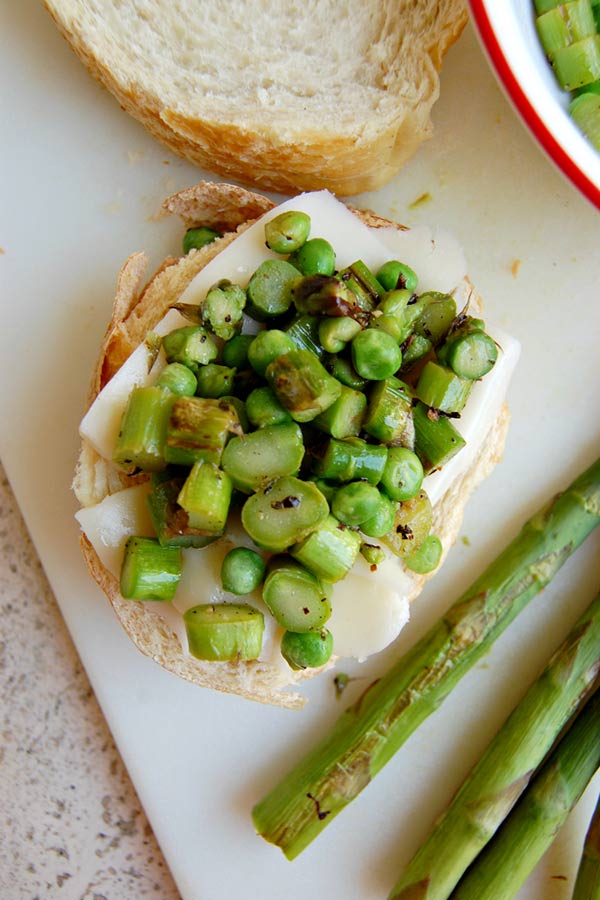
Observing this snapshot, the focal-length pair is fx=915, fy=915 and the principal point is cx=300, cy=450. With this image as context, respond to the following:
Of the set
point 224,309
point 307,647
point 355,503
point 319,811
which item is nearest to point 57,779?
Answer: point 319,811

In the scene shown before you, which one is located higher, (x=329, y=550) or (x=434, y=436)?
(x=434, y=436)

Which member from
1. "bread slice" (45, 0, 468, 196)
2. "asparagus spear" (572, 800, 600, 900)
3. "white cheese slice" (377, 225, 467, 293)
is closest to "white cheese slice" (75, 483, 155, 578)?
"white cheese slice" (377, 225, 467, 293)

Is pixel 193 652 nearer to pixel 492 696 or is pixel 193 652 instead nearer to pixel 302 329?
pixel 302 329

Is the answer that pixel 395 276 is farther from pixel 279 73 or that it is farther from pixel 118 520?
pixel 118 520

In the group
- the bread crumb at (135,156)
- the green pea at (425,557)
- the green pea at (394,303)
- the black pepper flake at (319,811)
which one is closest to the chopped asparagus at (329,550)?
the green pea at (425,557)

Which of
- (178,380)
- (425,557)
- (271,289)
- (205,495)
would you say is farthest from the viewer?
(425,557)

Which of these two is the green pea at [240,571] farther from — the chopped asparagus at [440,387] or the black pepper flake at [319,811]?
the black pepper flake at [319,811]
